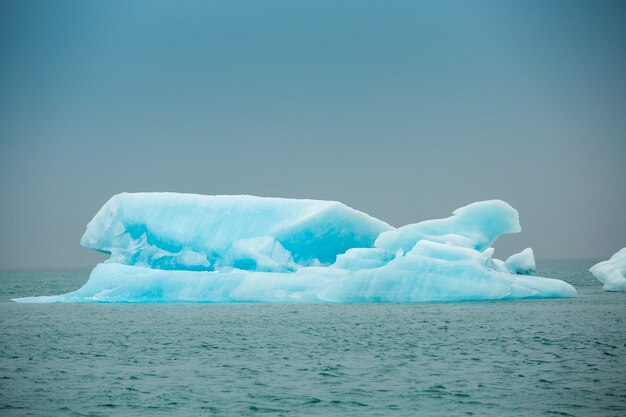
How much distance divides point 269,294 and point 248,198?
5.00 m

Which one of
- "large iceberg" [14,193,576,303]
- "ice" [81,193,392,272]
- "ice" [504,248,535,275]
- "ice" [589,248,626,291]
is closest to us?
"large iceberg" [14,193,576,303]

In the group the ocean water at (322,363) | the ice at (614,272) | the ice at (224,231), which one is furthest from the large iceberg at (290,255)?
the ice at (614,272)

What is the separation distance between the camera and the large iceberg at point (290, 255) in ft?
88.9

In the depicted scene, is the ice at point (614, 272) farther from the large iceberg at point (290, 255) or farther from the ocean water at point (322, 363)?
the ocean water at point (322, 363)

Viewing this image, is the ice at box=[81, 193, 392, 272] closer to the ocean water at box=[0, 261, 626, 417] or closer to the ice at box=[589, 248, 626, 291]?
the ocean water at box=[0, 261, 626, 417]

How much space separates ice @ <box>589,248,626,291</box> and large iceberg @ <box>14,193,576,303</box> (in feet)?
18.9

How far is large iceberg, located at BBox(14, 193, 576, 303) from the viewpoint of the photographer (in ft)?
88.9

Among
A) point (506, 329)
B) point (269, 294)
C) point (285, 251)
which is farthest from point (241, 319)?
point (506, 329)

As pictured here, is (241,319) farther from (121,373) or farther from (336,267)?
(121,373)

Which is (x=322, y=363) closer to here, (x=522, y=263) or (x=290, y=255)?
(x=290, y=255)

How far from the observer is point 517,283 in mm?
28406

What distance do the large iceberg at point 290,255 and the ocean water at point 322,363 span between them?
43.9 inches

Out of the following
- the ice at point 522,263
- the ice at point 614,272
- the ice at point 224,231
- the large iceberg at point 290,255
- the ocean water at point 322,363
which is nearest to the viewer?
the ocean water at point 322,363

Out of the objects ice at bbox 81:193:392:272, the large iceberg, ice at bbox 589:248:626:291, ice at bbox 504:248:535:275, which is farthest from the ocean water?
ice at bbox 589:248:626:291
